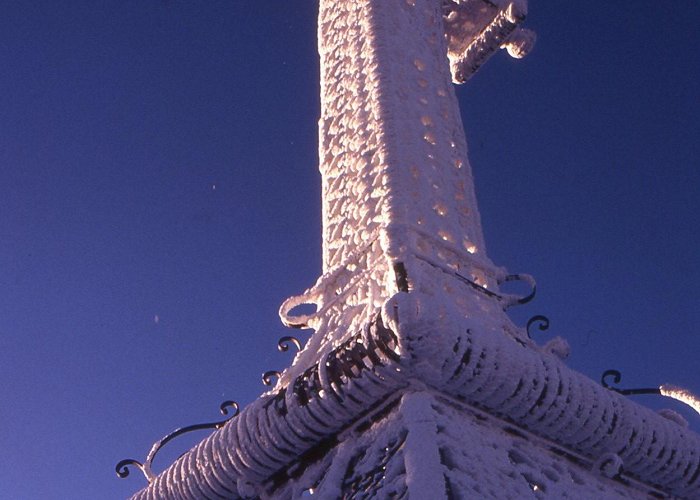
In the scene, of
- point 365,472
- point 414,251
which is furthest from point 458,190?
point 365,472

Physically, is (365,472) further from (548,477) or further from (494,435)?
(548,477)

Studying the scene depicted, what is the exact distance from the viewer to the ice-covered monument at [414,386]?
1696 mm

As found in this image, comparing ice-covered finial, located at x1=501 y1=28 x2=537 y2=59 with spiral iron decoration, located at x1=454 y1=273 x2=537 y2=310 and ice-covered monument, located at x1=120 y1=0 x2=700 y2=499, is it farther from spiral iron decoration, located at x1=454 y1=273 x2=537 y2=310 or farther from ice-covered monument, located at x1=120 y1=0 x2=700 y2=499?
spiral iron decoration, located at x1=454 y1=273 x2=537 y2=310

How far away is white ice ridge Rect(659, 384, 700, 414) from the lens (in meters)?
2.41

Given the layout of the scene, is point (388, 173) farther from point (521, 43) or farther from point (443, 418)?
point (521, 43)

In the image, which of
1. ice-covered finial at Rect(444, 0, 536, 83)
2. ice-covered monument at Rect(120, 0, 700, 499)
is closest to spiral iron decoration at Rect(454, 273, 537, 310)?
ice-covered monument at Rect(120, 0, 700, 499)

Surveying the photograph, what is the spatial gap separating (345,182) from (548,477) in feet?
3.68

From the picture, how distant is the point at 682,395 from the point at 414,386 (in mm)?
1039

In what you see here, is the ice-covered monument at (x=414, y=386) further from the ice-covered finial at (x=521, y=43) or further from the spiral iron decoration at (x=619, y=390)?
the ice-covered finial at (x=521, y=43)

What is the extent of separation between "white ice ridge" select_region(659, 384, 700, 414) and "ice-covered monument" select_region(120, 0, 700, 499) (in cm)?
25

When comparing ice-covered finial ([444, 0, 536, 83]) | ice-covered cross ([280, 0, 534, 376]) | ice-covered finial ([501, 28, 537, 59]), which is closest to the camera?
ice-covered cross ([280, 0, 534, 376])

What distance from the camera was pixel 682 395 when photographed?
2441 mm

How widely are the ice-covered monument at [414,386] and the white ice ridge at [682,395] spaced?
0.82 feet

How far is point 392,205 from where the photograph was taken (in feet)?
7.67
